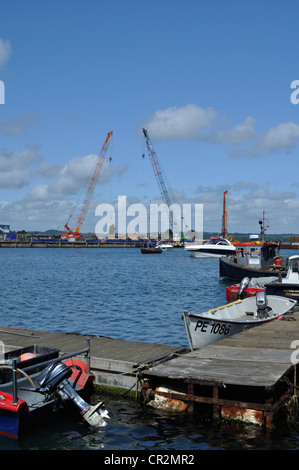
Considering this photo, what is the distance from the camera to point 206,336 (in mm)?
18266

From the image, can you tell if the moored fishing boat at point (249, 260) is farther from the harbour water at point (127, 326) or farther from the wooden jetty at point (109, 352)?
the wooden jetty at point (109, 352)

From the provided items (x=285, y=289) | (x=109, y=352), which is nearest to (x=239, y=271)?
(x=285, y=289)

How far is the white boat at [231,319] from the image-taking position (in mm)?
17828

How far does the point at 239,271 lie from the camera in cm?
5319

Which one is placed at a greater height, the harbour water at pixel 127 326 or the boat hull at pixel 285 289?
the boat hull at pixel 285 289

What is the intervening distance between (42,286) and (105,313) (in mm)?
21094

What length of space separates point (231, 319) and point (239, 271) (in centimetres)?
3341

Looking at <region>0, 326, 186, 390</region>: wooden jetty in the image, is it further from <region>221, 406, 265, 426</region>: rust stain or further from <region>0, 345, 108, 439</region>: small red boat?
<region>221, 406, 265, 426</region>: rust stain

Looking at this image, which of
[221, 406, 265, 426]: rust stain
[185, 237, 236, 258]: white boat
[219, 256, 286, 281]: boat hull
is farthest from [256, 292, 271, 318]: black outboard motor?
[185, 237, 236, 258]: white boat

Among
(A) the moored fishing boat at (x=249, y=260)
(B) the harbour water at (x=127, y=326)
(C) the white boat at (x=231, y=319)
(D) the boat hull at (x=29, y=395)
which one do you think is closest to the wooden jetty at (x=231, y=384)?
(B) the harbour water at (x=127, y=326)

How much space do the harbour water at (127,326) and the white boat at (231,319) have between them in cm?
303

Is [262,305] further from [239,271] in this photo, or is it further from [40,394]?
[239,271]

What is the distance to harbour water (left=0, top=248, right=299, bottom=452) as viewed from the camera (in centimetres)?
1118
